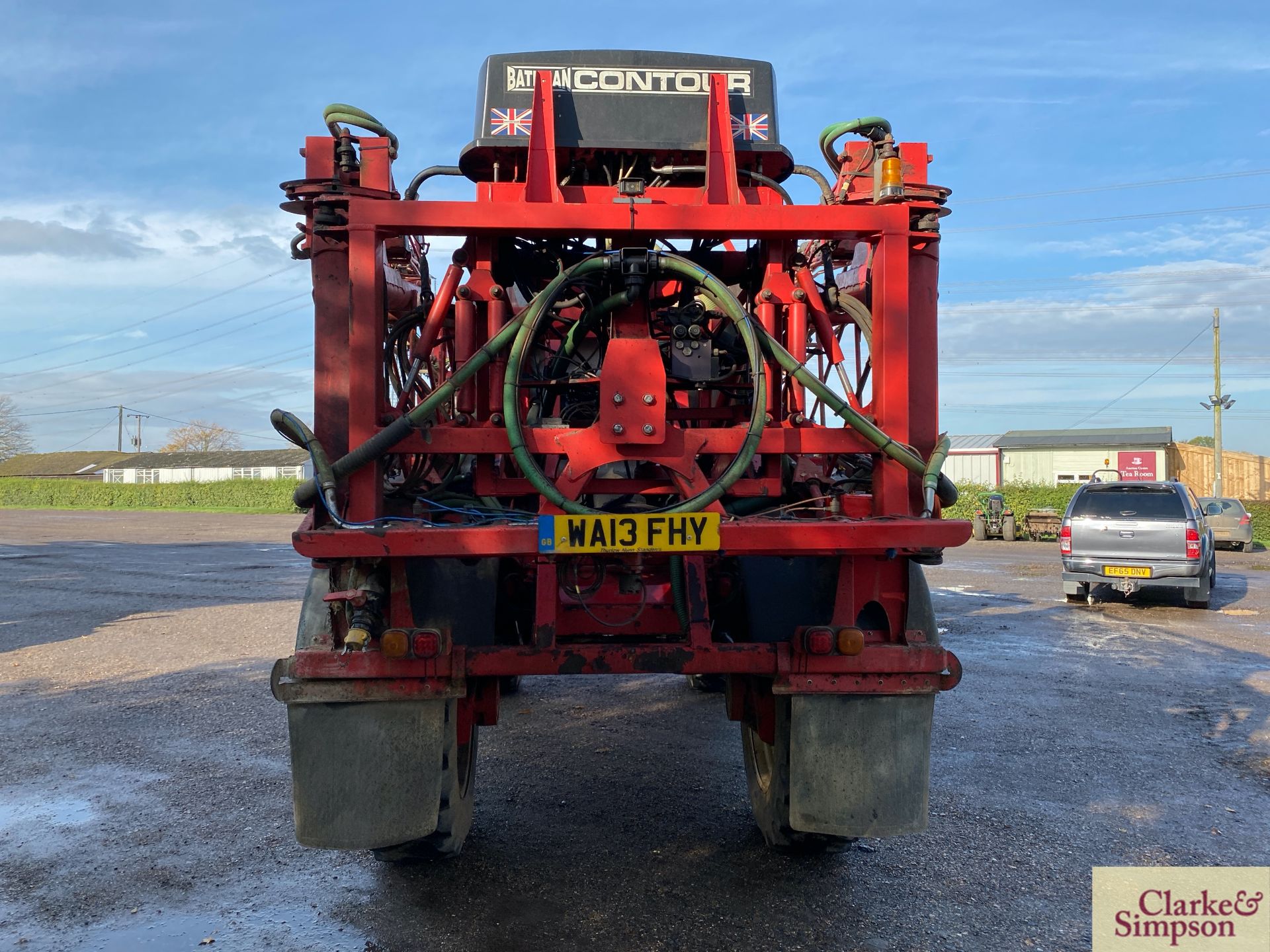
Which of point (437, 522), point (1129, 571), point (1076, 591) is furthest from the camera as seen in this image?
point (1076, 591)

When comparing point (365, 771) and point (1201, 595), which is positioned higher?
point (365, 771)

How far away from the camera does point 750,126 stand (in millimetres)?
4906

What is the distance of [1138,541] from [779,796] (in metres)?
10.8

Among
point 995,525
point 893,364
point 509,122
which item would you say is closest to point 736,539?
point 893,364

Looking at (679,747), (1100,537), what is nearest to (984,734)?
(679,747)

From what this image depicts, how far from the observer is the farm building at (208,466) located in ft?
259

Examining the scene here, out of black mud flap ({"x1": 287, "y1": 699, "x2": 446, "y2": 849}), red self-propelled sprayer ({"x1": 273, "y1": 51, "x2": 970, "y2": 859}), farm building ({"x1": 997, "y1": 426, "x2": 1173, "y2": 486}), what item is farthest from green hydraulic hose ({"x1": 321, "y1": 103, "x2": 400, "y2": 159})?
farm building ({"x1": 997, "y1": 426, "x2": 1173, "y2": 486})

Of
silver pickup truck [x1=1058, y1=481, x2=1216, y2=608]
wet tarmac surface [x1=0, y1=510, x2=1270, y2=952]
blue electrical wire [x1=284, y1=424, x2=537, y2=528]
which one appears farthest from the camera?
silver pickup truck [x1=1058, y1=481, x2=1216, y2=608]

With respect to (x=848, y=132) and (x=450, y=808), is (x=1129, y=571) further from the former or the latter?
(x=450, y=808)

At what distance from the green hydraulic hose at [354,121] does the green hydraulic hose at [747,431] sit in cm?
86

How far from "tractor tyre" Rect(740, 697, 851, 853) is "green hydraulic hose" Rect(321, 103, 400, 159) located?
259cm

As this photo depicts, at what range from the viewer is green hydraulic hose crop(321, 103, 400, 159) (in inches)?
142

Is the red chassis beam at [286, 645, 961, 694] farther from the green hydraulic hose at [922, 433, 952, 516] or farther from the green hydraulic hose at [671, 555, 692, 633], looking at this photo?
the green hydraulic hose at [922, 433, 952, 516]

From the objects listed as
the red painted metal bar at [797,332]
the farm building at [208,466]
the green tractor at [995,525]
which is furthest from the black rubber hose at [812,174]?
the farm building at [208,466]
